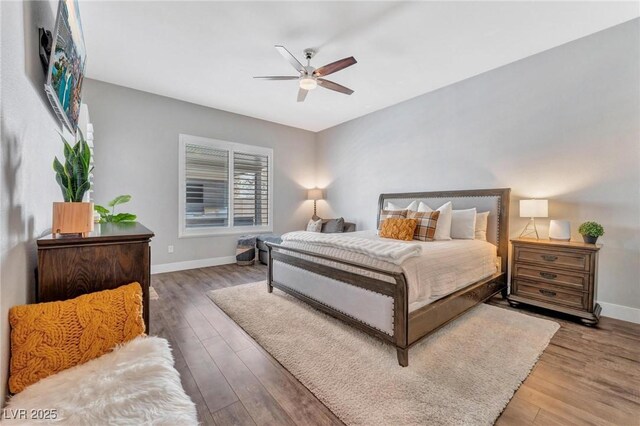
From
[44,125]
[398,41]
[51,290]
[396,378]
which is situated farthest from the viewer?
[398,41]

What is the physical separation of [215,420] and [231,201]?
4076 millimetres

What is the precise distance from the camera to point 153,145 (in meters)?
4.25

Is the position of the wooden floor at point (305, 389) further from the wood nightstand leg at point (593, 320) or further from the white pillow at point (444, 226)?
the white pillow at point (444, 226)

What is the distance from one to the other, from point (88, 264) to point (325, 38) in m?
2.85

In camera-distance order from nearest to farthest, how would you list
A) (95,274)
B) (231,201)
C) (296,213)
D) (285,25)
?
(95,274)
(285,25)
(231,201)
(296,213)

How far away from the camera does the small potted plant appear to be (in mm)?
2576

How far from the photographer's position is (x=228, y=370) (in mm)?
1854

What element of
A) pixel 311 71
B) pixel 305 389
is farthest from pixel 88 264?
pixel 311 71

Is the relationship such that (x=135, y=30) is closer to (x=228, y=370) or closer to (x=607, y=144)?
(x=228, y=370)

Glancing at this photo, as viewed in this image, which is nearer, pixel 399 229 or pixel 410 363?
pixel 410 363

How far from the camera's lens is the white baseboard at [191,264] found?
4.34 metres

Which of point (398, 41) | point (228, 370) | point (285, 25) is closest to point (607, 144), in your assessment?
point (398, 41)

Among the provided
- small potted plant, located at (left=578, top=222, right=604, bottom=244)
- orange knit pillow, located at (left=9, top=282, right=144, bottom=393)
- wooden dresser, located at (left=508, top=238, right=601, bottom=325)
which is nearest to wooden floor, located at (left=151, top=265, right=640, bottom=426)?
wooden dresser, located at (left=508, top=238, right=601, bottom=325)

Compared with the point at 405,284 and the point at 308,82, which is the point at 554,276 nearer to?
the point at 405,284
